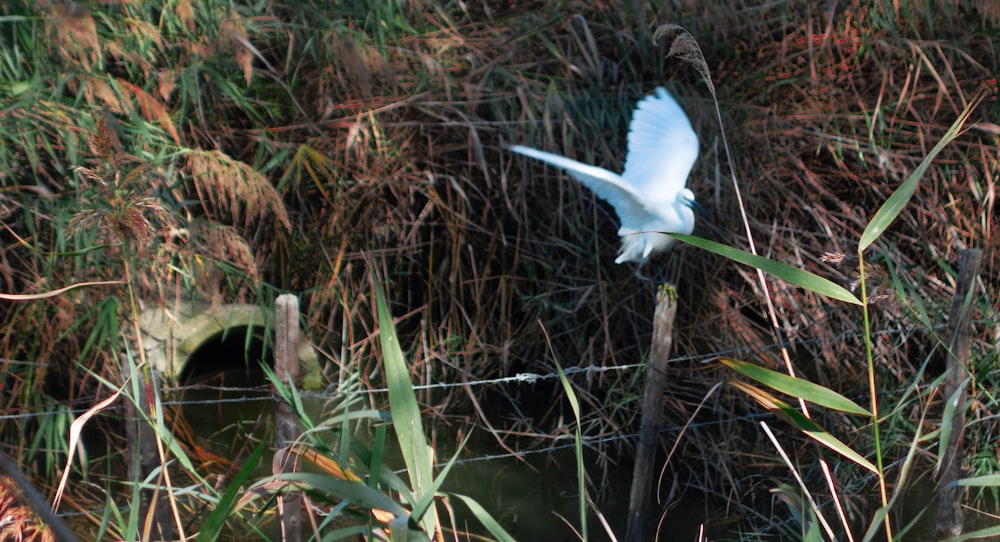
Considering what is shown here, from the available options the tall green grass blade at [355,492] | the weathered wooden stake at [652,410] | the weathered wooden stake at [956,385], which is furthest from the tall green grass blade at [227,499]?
the weathered wooden stake at [956,385]

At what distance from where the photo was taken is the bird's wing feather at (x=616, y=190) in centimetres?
189

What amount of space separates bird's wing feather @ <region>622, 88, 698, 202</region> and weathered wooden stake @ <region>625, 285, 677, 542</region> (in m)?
0.57

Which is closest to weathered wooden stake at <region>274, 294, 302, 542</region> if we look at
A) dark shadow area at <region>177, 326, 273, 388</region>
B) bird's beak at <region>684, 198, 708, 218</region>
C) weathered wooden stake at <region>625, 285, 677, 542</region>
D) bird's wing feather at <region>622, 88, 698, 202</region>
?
weathered wooden stake at <region>625, 285, 677, 542</region>

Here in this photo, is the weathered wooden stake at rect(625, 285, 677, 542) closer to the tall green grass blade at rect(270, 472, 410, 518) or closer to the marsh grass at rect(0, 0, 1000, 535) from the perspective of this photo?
the marsh grass at rect(0, 0, 1000, 535)

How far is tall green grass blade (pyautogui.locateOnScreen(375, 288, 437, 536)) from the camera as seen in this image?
2.62 ft

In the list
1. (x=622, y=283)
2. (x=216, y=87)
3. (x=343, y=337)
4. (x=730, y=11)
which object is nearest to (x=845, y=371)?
(x=622, y=283)

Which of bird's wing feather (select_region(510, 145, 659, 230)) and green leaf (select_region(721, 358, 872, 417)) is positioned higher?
green leaf (select_region(721, 358, 872, 417))

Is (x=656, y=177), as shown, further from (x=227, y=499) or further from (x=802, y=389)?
(x=227, y=499)

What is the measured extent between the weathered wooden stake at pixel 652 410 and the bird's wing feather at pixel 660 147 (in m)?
0.57

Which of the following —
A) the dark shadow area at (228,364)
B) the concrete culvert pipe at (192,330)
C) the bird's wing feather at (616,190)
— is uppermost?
the bird's wing feather at (616,190)

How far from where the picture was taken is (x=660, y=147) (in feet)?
7.41

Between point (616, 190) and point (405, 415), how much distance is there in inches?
54.9

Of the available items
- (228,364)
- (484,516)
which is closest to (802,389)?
(484,516)

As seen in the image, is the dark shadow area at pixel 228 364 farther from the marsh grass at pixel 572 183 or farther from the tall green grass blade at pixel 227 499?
the tall green grass blade at pixel 227 499
